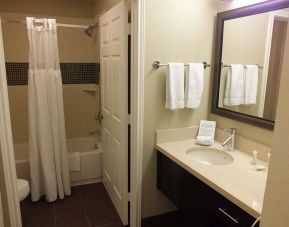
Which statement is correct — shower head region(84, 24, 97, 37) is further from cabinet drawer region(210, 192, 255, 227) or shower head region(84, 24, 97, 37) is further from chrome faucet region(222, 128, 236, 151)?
cabinet drawer region(210, 192, 255, 227)

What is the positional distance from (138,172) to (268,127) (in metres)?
1.06

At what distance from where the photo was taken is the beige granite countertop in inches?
47.8

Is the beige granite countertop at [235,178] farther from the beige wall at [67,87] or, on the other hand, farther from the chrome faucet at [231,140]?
the beige wall at [67,87]

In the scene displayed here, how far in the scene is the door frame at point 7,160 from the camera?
1533mm

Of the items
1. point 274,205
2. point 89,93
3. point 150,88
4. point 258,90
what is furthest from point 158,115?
point 89,93

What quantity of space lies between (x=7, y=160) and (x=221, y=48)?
1.85 m

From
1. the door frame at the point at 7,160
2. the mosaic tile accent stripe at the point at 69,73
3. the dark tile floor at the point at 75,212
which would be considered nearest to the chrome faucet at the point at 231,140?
the dark tile floor at the point at 75,212

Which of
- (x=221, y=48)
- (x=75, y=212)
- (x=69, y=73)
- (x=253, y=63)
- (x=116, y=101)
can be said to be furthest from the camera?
(x=69, y=73)

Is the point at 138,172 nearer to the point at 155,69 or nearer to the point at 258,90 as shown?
the point at 155,69

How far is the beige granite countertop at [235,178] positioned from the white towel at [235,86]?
0.41 metres

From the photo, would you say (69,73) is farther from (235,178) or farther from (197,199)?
(235,178)

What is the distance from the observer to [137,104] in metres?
1.90

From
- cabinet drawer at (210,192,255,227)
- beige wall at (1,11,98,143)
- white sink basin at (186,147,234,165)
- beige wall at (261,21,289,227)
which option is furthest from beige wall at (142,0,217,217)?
beige wall at (1,11,98,143)

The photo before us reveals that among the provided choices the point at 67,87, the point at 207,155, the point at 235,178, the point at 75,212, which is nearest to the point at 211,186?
the point at 235,178
